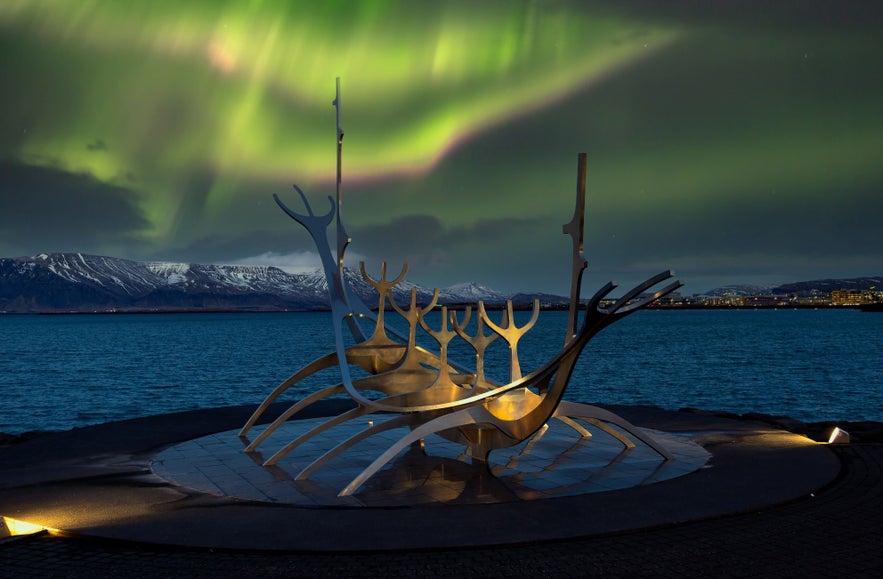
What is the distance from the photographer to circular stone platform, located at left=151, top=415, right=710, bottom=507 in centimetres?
1206

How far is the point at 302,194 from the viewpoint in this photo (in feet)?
63.7

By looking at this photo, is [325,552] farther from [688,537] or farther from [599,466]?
[599,466]

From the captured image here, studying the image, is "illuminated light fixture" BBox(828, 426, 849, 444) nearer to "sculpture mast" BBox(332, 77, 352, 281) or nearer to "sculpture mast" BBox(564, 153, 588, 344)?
"sculpture mast" BBox(564, 153, 588, 344)

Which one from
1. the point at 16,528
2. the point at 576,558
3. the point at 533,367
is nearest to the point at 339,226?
Result: the point at 16,528

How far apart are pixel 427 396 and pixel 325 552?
5280 millimetres

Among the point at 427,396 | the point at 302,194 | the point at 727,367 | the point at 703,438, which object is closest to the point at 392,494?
the point at 427,396

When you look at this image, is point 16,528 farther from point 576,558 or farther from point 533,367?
point 533,367

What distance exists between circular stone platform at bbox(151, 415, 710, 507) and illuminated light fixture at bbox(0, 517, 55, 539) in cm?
282

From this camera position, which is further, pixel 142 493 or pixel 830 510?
pixel 142 493

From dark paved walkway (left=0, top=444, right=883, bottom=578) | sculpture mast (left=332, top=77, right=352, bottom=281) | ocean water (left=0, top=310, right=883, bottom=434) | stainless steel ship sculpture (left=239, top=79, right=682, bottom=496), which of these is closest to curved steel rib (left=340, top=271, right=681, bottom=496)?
stainless steel ship sculpture (left=239, top=79, right=682, bottom=496)

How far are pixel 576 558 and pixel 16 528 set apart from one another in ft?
24.6

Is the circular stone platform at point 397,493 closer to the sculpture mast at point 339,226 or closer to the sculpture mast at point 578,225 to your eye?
the sculpture mast at point 578,225

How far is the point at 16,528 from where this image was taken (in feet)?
32.8

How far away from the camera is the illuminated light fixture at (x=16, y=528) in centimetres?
965
